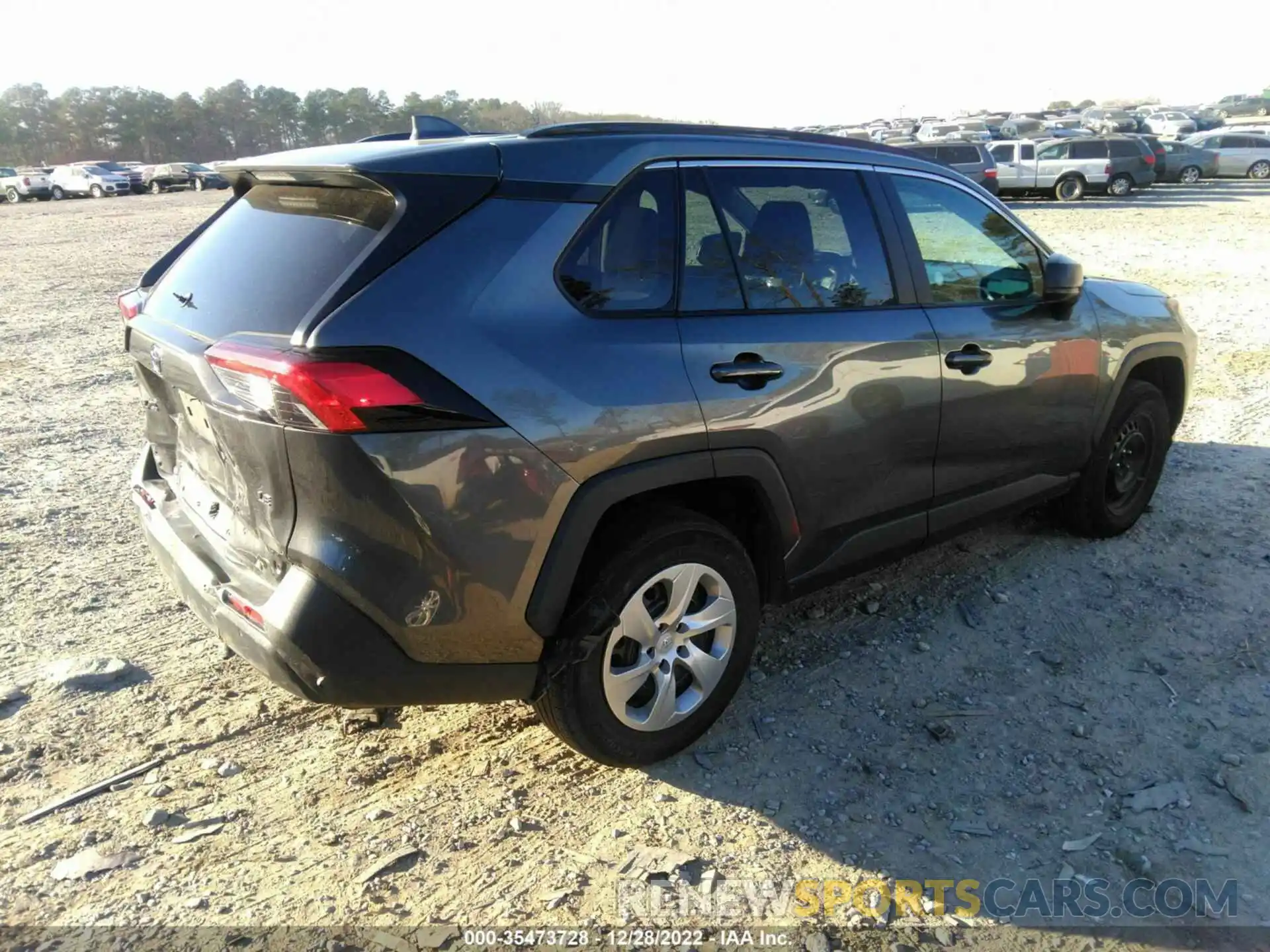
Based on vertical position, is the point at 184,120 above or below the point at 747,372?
above

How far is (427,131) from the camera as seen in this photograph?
309 cm

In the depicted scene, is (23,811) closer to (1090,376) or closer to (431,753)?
(431,753)

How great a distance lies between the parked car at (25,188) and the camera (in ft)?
139

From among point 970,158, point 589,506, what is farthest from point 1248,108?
point 589,506

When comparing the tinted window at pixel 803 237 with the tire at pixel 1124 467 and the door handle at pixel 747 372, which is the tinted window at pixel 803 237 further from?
the tire at pixel 1124 467

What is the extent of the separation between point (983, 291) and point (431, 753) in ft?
9.12

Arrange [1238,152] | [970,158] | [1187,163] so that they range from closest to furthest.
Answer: [970,158], [1187,163], [1238,152]

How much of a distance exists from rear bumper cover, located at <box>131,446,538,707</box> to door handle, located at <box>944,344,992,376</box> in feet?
6.49

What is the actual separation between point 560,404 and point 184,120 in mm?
102923

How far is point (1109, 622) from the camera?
12.9ft

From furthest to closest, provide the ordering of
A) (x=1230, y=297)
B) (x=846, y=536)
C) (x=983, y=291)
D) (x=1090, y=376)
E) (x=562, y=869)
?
1. (x=1230, y=297)
2. (x=1090, y=376)
3. (x=983, y=291)
4. (x=846, y=536)
5. (x=562, y=869)

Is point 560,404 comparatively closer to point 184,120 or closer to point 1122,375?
point 1122,375

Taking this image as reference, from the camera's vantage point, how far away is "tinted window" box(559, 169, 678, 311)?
2619 millimetres

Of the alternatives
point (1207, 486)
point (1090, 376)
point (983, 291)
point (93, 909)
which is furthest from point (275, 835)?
point (1207, 486)
